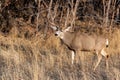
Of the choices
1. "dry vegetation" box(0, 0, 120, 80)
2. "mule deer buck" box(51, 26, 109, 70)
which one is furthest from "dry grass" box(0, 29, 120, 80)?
"mule deer buck" box(51, 26, 109, 70)

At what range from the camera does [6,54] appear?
11.2 meters

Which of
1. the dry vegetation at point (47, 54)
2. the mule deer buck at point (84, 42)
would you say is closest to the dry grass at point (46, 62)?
the dry vegetation at point (47, 54)

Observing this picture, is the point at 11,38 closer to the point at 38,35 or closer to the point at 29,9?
the point at 38,35

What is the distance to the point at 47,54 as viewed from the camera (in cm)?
1173

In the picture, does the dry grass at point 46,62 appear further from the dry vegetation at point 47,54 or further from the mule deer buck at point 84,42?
the mule deer buck at point 84,42

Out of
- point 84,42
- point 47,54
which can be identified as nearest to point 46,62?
point 47,54

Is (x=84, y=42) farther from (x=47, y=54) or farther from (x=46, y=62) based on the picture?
(x=46, y=62)

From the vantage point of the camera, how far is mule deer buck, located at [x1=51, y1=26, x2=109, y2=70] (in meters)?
11.3

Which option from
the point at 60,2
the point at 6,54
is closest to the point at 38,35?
the point at 60,2

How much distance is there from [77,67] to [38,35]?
14.1 ft

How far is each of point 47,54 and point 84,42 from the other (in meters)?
1.10

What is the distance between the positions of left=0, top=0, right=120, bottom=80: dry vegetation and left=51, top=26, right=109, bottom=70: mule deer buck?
0.76ft

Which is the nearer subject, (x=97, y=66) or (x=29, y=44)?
(x=97, y=66)

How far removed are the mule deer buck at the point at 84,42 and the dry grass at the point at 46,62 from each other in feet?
0.81
